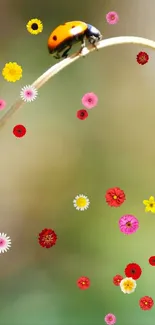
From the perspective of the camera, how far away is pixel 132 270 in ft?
5.44

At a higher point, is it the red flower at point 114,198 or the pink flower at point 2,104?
the pink flower at point 2,104

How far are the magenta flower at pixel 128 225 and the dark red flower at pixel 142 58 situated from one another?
56 cm

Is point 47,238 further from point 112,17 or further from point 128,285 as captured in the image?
point 112,17

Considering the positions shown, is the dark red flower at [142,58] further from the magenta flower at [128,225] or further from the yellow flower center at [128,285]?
the yellow flower center at [128,285]

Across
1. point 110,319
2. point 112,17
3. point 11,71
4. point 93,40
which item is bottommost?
point 110,319

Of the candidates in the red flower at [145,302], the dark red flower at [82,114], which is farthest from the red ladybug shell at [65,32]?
the red flower at [145,302]

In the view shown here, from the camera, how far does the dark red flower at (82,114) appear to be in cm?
167

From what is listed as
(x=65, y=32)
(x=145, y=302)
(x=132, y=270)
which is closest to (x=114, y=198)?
(x=132, y=270)

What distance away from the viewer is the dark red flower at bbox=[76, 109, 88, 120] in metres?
1.67

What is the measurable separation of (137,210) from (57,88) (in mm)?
525

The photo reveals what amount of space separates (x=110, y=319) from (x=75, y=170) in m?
0.55

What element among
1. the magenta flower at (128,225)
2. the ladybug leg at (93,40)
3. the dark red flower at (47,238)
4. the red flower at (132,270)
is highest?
the ladybug leg at (93,40)

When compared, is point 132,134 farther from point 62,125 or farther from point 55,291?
point 55,291

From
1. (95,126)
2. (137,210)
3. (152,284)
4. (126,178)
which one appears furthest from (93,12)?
(152,284)
